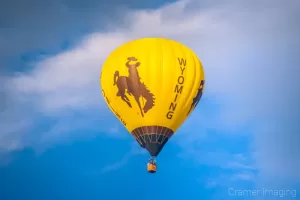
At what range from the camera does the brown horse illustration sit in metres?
52.8

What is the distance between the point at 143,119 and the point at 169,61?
314 centimetres

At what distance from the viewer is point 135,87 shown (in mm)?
53000

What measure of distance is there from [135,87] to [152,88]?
860 mm

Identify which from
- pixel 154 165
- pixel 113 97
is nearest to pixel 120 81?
pixel 113 97

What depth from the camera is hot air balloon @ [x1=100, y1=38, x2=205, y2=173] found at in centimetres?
5288

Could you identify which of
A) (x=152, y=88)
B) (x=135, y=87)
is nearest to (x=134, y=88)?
(x=135, y=87)

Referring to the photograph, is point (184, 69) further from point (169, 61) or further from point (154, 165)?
point (154, 165)

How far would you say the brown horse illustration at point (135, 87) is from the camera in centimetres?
5284

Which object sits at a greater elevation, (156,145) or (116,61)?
(116,61)

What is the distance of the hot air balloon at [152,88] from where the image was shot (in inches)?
2082

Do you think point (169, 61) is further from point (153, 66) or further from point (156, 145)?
point (156, 145)

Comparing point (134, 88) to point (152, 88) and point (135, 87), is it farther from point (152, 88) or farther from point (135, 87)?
point (152, 88)

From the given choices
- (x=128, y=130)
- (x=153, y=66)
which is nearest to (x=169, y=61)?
(x=153, y=66)

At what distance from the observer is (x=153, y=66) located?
5291 cm
